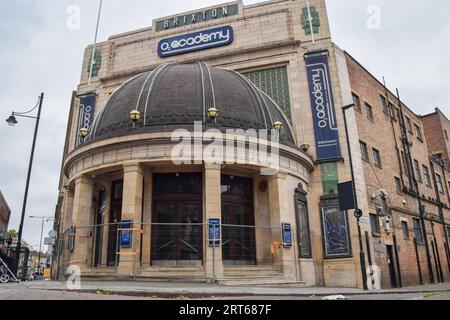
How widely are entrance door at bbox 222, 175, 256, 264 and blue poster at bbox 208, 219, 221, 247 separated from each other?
1727mm

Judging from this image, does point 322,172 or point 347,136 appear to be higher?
point 347,136

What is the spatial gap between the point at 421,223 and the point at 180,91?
22.4 meters

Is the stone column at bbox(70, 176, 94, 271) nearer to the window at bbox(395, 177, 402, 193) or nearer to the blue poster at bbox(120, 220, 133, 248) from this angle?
the blue poster at bbox(120, 220, 133, 248)

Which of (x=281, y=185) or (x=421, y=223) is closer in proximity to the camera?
(x=281, y=185)

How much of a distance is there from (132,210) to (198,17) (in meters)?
Answer: 18.2

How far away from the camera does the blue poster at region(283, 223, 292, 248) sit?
55.8 feet

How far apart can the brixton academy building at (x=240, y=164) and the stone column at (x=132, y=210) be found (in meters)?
0.05

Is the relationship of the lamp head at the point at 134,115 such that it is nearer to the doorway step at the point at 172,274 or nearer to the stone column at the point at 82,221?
the stone column at the point at 82,221

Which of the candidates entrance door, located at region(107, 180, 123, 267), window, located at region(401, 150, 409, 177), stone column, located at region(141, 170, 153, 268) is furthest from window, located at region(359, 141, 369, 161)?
entrance door, located at region(107, 180, 123, 267)

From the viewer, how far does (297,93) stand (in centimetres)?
2392

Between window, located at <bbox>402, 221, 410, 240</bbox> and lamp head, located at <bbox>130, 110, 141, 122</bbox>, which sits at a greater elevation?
lamp head, located at <bbox>130, 110, 141, 122</bbox>

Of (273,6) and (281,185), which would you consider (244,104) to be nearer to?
(281,185)

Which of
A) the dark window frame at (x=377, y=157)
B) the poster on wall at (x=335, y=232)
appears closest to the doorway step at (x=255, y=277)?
the poster on wall at (x=335, y=232)
